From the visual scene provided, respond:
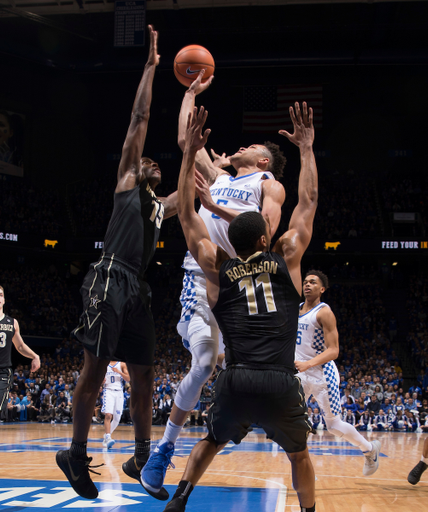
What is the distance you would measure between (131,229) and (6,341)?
4.64m

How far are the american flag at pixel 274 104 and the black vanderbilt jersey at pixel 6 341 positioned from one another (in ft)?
67.3

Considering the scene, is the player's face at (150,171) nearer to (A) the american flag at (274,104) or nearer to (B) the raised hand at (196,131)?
(B) the raised hand at (196,131)

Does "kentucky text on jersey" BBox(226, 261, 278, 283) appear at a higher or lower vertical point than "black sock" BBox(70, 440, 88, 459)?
higher

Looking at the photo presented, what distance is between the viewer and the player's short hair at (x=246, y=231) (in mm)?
3484

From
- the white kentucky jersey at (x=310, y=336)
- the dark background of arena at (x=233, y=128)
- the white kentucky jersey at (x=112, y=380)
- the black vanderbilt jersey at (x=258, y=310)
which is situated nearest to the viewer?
the black vanderbilt jersey at (x=258, y=310)

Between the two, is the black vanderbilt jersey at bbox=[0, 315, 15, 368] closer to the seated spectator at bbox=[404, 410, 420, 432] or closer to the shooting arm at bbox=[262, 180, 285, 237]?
the shooting arm at bbox=[262, 180, 285, 237]

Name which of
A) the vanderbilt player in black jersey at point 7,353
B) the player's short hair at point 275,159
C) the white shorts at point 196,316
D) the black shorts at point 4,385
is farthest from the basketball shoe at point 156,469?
the black shorts at point 4,385

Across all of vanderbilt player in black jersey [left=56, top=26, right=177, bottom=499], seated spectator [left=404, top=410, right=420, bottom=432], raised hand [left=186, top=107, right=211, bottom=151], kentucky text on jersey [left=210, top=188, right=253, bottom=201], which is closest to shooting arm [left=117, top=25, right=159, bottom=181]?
vanderbilt player in black jersey [left=56, top=26, right=177, bottom=499]

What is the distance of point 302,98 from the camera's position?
26.2 meters

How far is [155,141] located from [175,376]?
15.9m

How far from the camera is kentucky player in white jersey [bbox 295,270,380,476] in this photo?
633 centimetres

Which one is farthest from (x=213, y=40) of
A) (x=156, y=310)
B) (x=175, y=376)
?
(x=175, y=376)

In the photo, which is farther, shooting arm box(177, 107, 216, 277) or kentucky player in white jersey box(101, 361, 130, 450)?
kentucky player in white jersey box(101, 361, 130, 450)

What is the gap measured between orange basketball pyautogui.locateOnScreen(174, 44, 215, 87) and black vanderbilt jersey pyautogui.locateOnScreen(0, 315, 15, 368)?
4574 millimetres
